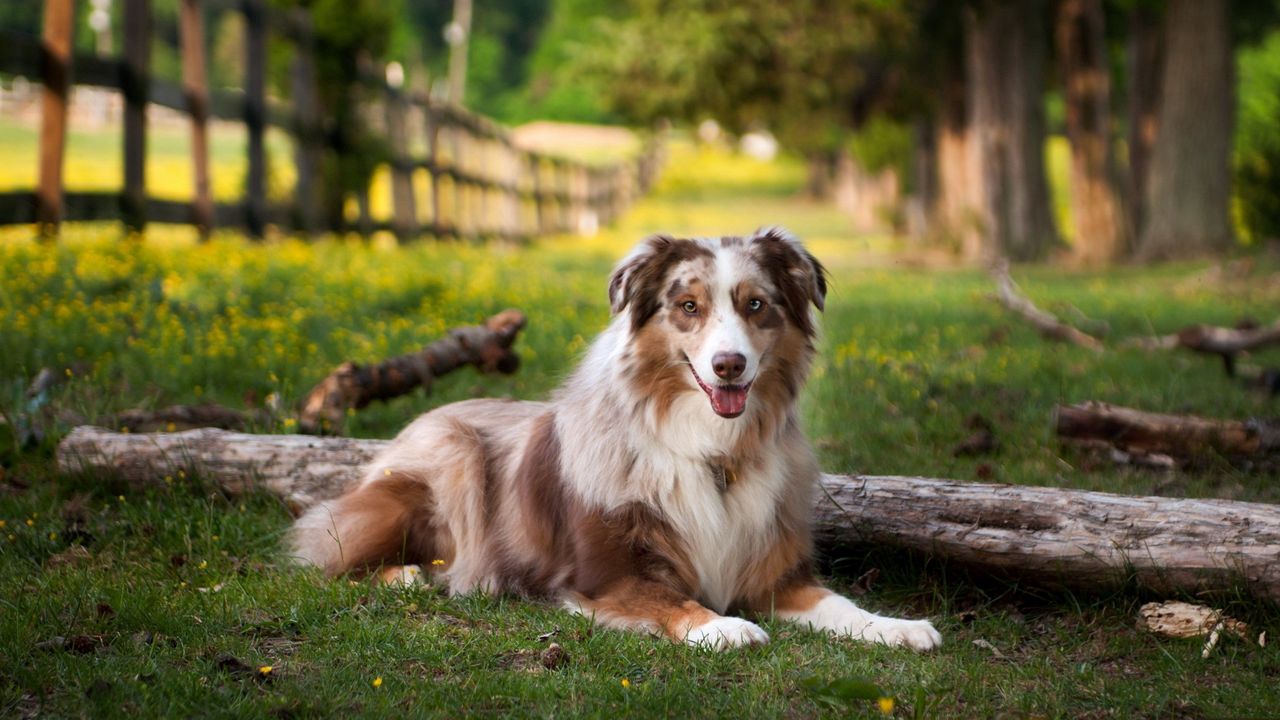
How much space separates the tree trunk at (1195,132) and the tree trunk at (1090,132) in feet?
8.05

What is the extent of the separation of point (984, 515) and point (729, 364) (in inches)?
55.6

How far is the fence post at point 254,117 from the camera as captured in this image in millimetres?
14664

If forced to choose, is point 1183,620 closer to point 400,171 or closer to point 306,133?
point 306,133

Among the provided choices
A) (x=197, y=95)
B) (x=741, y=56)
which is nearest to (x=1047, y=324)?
(x=197, y=95)

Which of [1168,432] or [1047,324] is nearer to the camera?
[1168,432]

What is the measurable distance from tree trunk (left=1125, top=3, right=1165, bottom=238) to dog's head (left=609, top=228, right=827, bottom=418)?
19.9 m

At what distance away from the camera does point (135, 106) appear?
11.8 meters

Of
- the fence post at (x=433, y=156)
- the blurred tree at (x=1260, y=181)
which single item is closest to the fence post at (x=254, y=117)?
the fence post at (x=433, y=156)

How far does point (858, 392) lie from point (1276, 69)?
37854 millimetres

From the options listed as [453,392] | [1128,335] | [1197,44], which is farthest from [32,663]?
[1197,44]

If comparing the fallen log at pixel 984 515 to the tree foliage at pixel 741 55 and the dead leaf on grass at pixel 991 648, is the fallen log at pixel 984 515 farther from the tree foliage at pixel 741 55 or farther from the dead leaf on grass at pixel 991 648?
the tree foliage at pixel 741 55

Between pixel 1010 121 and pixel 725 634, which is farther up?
pixel 1010 121

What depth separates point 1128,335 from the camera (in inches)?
445

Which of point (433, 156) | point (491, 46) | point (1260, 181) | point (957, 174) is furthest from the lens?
point (491, 46)
